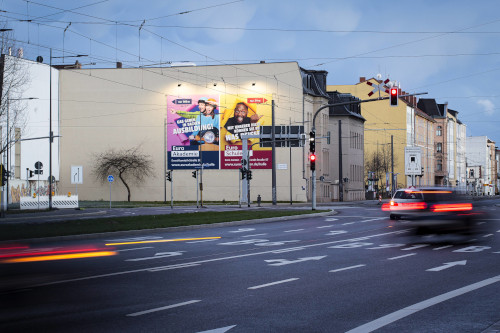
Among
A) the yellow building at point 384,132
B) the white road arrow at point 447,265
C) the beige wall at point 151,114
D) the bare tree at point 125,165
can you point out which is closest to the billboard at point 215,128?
the beige wall at point 151,114

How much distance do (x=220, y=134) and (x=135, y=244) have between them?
2076 inches

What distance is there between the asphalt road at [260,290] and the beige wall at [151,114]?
56.0 meters

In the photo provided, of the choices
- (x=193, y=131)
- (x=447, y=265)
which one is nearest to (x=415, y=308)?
(x=447, y=265)

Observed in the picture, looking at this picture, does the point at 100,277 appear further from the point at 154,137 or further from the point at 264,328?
the point at 154,137

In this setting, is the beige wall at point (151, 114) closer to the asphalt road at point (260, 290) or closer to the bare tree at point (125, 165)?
the bare tree at point (125, 165)

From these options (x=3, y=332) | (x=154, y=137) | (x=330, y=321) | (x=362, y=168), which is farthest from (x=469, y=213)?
(x=362, y=168)

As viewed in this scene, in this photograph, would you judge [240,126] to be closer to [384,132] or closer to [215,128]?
[215,128]

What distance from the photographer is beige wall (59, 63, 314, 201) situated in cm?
7600

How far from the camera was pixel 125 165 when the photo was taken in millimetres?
77062

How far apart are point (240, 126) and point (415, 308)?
65238mm

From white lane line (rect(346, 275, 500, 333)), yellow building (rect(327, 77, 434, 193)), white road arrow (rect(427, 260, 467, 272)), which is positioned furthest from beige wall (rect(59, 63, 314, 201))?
white lane line (rect(346, 275, 500, 333))

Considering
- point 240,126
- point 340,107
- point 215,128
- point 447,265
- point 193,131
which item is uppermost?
point 340,107

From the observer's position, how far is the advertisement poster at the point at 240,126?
74125mm

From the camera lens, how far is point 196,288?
1159 centimetres
